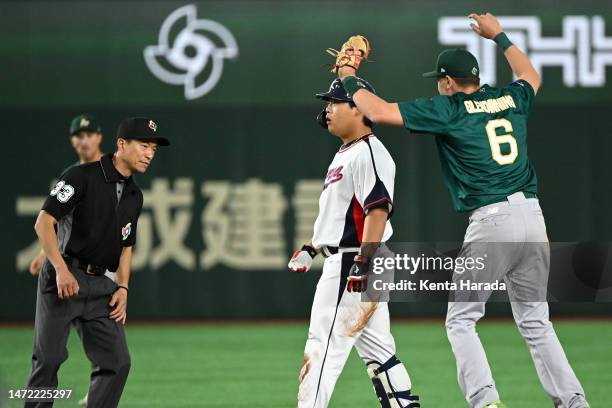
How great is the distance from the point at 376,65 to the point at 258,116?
1.61m

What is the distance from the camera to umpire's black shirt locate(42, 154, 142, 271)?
6.12 metres

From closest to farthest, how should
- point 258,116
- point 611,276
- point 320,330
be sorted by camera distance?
point 320,330 < point 611,276 < point 258,116

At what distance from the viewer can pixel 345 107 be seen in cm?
655

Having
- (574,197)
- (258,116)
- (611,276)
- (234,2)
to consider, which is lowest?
(611,276)

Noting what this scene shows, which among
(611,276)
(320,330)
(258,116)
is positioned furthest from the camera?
(258,116)

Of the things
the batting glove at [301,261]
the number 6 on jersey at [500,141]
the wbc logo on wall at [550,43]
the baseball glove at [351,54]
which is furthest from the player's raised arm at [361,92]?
the wbc logo on wall at [550,43]

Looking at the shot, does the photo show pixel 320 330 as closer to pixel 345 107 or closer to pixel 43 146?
pixel 345 107

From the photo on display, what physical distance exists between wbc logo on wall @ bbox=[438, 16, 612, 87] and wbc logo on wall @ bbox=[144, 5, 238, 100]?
2.83 meters

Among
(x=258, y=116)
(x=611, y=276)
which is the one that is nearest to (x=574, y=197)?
(x=611, y=276)

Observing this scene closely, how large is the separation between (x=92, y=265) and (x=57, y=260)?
31cm

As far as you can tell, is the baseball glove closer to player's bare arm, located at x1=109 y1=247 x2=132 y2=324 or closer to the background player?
player's bare arm, located at x1=109 y1=247 x2=132 y2=324

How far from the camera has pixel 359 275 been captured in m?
6.10

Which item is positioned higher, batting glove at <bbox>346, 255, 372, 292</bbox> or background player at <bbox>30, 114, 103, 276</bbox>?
background player at <bbox>30, 114, 103, 276</bbox>

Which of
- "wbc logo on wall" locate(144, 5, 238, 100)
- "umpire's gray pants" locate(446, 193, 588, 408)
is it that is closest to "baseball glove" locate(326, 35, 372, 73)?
"umpire's gray pants" locate(446, 193, 588, 408)
